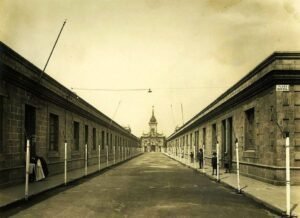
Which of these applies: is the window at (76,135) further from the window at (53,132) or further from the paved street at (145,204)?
the paved street at (145,204)

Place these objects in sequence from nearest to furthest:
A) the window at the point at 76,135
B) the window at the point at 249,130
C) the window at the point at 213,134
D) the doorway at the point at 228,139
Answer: the window at the point at 249,130, the doorway at the point at 228,139, the window at the point at 76,135, the window at the point at 213,134

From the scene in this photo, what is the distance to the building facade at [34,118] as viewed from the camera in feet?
49.9

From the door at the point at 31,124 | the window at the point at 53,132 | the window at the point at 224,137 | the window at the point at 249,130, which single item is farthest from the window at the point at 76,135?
the window at the point at 249,130

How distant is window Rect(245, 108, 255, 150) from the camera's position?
2125 cm

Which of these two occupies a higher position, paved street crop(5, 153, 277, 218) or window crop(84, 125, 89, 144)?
window crop(84, 125, 89, 144)

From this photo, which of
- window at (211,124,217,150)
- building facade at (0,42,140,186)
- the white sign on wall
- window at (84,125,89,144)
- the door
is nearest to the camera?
building facade at (0,42,140,186)

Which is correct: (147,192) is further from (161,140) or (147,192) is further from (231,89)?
(161,140)

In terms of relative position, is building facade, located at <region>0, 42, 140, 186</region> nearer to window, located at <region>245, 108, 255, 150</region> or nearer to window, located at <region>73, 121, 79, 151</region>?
window, located at <region>73, 121, 79, 151</region>

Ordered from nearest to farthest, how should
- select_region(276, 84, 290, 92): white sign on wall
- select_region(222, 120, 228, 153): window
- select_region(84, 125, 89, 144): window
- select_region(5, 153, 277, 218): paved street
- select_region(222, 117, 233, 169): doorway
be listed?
1. select_region(5, 153, 277, 218): paved street
2. select_region(276, 84, 290, 92): white sign on wall
3. select_region(222, 117, 233, 169): doorway
4. select_region(222, 120, 228, 153): window
5. select_region(84, 125, 89, 144): window

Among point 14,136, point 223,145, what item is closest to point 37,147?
point 14,136

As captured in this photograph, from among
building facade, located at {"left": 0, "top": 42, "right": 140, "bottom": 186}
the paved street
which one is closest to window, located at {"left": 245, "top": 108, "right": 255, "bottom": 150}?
the paved street

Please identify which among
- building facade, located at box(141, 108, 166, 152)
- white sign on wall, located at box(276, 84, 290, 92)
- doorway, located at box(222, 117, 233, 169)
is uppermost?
white sign on wall, located at box(276, 84, 290, 92)

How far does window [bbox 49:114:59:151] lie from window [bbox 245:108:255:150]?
32.9 ft

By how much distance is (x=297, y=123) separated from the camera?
16.3 metres
